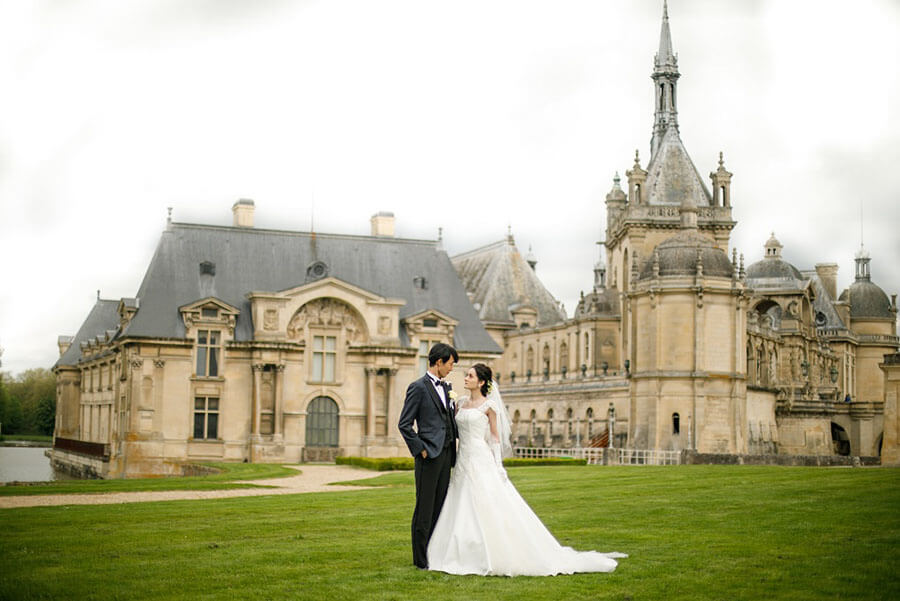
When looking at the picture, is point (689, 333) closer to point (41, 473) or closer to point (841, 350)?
point (41, 473)

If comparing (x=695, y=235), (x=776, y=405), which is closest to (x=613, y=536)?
(x=695, y=235)

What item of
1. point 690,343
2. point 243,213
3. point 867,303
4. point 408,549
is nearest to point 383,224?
point 243,213

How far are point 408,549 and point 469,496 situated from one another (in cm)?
175

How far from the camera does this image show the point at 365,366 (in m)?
53.3

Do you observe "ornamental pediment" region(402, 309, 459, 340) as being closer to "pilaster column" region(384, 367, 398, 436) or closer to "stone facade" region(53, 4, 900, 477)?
"stone facade" region(53, 4, 900, 477)

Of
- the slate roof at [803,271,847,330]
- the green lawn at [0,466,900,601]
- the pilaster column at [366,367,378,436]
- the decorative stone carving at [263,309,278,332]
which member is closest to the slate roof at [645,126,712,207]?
the slate roof at [803,271,847,330]

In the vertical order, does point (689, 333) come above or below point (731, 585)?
above

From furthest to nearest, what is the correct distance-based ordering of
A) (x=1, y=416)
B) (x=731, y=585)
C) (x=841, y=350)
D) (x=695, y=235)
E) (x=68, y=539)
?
(x=1, y=416) → (x=841, y=350) → (x=695, y=235) → (x=68, y=539) → (x=731, y=585)

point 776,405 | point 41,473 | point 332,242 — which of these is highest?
point 332,242

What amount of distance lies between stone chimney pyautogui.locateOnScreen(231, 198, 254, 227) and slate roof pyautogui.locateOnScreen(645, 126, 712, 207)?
1377 inches

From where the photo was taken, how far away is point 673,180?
82250mm

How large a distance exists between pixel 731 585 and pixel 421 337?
43.2 metres

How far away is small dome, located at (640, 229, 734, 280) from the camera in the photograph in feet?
193

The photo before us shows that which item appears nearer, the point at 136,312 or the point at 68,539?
the point at 68,539
